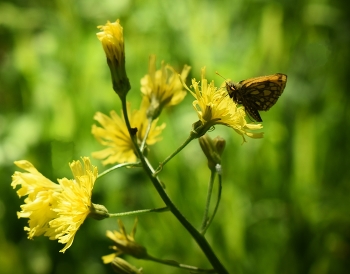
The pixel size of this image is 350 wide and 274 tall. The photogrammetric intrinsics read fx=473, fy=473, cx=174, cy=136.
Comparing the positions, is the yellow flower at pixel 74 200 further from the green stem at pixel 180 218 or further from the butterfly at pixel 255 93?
the butterfly at pixel 255 93

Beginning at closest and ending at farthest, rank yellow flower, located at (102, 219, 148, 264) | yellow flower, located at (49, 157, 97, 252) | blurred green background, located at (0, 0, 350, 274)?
yellow flower, located at (49, 157, 97, 252) < yellow flower, located at (102, 219, 148, 264) < blurred green background, located at (0, 0, 350, 274)

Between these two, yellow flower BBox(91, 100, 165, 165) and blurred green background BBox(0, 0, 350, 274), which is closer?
yellow flower BBox(91, 100, 165, 165)

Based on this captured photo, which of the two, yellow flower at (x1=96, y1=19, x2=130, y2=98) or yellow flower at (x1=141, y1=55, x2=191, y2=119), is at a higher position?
yellow flower at (x1=96, y1=19, x2=130, y2=98)

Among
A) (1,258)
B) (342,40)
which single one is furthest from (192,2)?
(1,258)

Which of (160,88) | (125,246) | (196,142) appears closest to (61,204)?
(125,246)

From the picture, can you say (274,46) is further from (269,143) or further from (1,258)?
(1,258)

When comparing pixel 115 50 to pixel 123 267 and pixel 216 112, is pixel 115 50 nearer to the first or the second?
pixel 216 112

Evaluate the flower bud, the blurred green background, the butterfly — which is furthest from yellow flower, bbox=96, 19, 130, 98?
the blurred green background

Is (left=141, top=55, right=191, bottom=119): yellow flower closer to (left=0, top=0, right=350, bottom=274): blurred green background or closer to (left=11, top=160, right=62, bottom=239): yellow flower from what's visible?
(left=11, top=160, right=62, bottom=239): yellow flower
